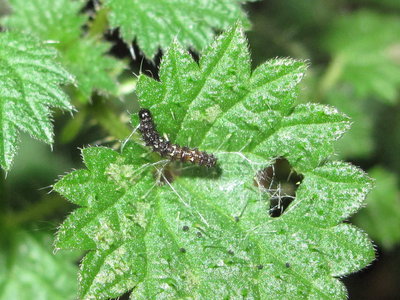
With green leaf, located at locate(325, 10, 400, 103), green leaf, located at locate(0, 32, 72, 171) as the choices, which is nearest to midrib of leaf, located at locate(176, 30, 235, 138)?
green leaf, located at locate(0, 32, 72, 171)

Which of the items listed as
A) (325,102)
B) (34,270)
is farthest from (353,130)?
(34,270)

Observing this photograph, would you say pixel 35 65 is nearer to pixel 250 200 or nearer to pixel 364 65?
pixel 250 200

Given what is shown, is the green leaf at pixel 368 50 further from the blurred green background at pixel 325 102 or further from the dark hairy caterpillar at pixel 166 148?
the dark hairy caterpillar at pixel 166 148


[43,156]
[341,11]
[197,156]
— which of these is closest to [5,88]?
[197,156]

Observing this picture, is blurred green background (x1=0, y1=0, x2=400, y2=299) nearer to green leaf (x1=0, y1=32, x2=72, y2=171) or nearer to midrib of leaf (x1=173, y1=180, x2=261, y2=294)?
green leaf (x1=0, y1=32, x2=72, y2=171)

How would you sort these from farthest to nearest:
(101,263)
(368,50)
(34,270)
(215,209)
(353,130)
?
(368,50), (353,130), (34,270), (215,209), (101,263)

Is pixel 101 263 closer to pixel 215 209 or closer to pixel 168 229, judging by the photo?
Result: pixel 168 229
